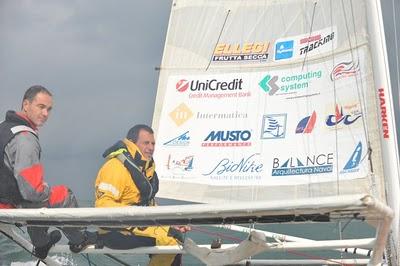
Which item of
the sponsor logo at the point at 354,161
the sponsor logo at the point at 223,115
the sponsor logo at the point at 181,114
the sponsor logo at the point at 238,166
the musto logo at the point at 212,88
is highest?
the musto logo at the point at 212,88

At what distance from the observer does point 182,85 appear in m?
9.50

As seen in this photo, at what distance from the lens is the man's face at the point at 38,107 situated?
464cm

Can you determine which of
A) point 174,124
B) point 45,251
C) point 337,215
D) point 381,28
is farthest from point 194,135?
point 337,215

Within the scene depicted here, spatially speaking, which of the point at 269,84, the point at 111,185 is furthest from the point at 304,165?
the point at 111,185

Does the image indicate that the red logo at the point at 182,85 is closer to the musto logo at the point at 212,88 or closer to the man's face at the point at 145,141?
the musto logo at the point at 212,88

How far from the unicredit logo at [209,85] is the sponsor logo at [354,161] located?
233cm

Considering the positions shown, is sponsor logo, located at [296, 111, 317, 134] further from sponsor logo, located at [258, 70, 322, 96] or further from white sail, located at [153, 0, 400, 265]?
sponsor logo, located at [258, 70, 322, 96]

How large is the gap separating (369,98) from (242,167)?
205cm

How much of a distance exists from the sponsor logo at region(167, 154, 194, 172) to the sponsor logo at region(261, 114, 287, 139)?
1.14 meters

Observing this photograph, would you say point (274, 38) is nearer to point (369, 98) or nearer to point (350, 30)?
point (350, 30)

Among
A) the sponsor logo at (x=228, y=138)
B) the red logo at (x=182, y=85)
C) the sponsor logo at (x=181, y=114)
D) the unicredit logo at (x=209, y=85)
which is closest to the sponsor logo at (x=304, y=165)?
the sponsor logo at (x=228, y=138)

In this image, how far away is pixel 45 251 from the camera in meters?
5.06

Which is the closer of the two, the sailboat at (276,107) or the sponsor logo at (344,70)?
the sailboat at (276,107)

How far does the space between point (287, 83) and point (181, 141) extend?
1.77 meters
